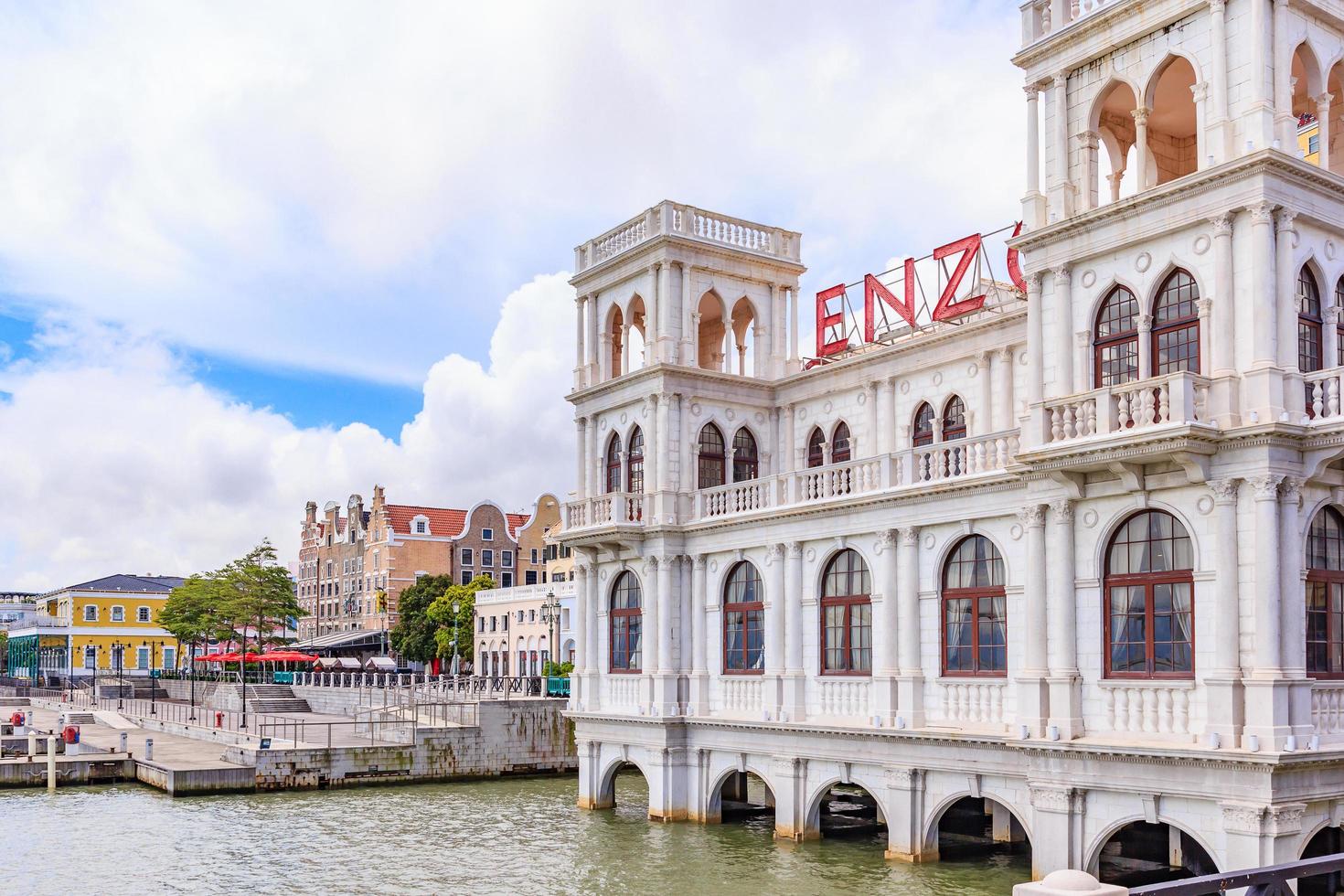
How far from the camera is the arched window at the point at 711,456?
37531 mm

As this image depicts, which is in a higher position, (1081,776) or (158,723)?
(1081,776)

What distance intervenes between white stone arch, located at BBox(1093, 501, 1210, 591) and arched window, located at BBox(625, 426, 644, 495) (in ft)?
51.3

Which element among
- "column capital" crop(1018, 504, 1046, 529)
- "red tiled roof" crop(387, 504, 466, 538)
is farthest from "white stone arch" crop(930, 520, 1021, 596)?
"red tiled roof" crop(387, 504, 466, 538)

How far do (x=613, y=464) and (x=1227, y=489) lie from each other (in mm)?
19945

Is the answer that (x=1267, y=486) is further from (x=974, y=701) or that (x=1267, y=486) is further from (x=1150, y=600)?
(x=974, y=701)

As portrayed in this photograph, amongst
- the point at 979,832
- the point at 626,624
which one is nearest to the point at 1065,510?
the point at 979,832

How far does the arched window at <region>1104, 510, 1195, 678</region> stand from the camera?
77.0 ft

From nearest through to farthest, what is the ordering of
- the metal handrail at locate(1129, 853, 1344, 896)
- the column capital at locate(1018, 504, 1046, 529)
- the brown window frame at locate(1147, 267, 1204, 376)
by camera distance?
the metal handrail at locate(1129, 853, 1344, 896), the brown window frame at locate(1147, 267, 1204, 376), the column capital at locate(1018, 504, 1046, 529)

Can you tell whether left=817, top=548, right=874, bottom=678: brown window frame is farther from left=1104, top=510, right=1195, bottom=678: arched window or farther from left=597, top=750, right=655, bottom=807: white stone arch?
left=597, top=750, right=655, bottom=807: white stone arch

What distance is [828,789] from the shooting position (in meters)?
32.2

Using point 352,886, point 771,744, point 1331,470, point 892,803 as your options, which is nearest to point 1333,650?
point 1331,470

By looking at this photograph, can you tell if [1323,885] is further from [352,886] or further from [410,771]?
[410,771]

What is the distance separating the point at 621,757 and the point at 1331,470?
20724 millimetres

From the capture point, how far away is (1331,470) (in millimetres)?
23047
